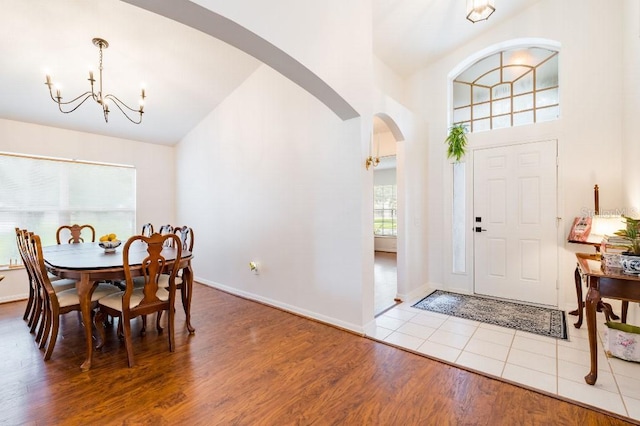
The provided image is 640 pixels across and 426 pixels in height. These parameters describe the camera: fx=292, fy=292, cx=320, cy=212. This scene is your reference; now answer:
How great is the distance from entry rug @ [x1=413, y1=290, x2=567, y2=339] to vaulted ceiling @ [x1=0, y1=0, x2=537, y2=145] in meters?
3.46

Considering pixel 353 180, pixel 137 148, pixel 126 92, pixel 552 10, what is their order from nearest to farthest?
pixel 353 180 → pixel 552 10 → pixel 126 92 → pixel 137 148

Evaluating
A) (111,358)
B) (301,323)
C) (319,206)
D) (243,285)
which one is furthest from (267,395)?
(243,285)

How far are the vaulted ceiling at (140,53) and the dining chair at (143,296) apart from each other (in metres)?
2.15

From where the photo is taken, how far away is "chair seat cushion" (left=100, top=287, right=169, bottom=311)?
246cm

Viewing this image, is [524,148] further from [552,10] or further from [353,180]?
[353,180]

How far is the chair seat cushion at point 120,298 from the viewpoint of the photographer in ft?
8.07

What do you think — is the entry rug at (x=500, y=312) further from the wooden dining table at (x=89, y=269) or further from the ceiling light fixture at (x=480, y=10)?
the ceiling light fixture at (x=480, y=10)

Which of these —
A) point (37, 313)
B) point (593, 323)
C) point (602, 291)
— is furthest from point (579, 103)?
point (37, 313)

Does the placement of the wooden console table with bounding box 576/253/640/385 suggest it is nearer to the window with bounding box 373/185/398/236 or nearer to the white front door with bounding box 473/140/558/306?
the white front door with bounding box 473/140/558/306

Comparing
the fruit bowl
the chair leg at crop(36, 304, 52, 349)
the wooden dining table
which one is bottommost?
the chair leg at crop(36, 304, 52, 349)

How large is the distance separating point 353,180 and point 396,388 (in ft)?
5.98

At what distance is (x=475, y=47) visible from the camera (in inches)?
164

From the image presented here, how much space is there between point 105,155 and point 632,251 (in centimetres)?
639

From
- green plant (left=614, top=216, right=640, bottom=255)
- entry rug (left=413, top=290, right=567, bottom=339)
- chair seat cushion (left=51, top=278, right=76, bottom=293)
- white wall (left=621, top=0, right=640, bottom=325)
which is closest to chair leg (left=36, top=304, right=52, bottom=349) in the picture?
chair seat cushion (left=51, top=278, right=76, bottom=293)
